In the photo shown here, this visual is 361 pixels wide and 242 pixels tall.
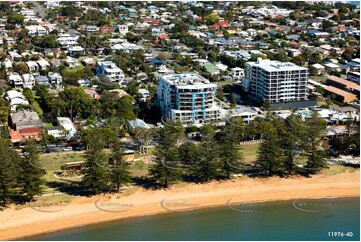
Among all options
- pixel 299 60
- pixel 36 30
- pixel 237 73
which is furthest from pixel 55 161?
pixel 36 30

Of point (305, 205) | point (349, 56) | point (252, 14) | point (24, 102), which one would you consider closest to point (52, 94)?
point (24, 102)

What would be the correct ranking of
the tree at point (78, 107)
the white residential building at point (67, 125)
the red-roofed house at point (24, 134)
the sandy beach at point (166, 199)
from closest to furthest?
the sandy beach at point (166, 199), the red-roofed house at point (24, 134), the white residential building at point (67, 125), the tree at point (78, 107)

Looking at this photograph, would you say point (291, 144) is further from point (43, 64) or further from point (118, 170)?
point (43, 64)

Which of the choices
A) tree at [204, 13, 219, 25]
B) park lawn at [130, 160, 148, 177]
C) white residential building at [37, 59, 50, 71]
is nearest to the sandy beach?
park lawn at [130, 160, 148, 177]

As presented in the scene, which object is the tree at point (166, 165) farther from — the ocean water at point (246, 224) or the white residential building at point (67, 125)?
the white residential building at point (67, 125)

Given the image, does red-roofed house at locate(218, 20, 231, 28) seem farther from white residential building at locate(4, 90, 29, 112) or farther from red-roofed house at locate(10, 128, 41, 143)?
red-roofed house at locate(10, 128, 41, 143)

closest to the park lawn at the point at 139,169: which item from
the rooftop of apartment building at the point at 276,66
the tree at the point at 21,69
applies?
the rooftop of apartment building at the point at 276,66
